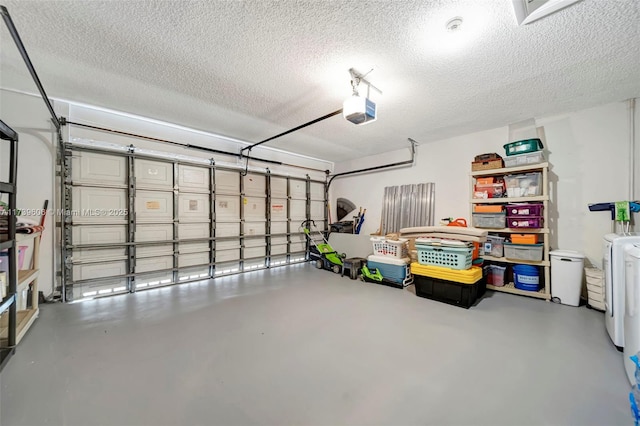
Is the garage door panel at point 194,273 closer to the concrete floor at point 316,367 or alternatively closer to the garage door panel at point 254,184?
the concrete floor at point 316,367

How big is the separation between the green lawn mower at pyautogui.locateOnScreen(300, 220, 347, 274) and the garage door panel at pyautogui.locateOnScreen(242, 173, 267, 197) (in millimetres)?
1474

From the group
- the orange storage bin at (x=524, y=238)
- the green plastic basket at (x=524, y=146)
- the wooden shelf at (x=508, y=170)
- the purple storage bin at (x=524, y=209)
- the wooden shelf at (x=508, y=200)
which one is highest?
the green plastic basket at (x=524, y=146)

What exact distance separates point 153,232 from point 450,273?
4779 millimetres

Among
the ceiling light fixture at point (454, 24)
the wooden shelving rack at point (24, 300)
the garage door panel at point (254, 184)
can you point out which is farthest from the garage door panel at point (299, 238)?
the ceiling light fixture at point (454, 24)

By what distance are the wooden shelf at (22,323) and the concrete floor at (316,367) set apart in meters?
0.08

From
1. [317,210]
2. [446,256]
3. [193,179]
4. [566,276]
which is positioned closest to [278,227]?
[317,210]

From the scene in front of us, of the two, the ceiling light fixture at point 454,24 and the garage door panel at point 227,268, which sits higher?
the ceiling light fixture at point 454,24

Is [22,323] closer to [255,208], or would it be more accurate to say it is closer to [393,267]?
[255,208]

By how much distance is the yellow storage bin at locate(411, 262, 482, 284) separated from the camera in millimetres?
2954

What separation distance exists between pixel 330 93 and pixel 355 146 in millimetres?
2456

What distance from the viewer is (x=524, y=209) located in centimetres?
338

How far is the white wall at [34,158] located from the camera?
2932 mm

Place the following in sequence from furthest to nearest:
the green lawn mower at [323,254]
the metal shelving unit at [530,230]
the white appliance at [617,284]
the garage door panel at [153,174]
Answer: the green lawn mower at [323,254]
the garage door panel at [153,174]
the metal shelving unit at [530,230]
the white appliance at [617,284]

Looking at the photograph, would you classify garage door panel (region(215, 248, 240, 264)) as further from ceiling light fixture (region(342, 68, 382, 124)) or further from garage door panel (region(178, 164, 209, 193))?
ceiling light fixture (region(342, 68, 382, 124))
